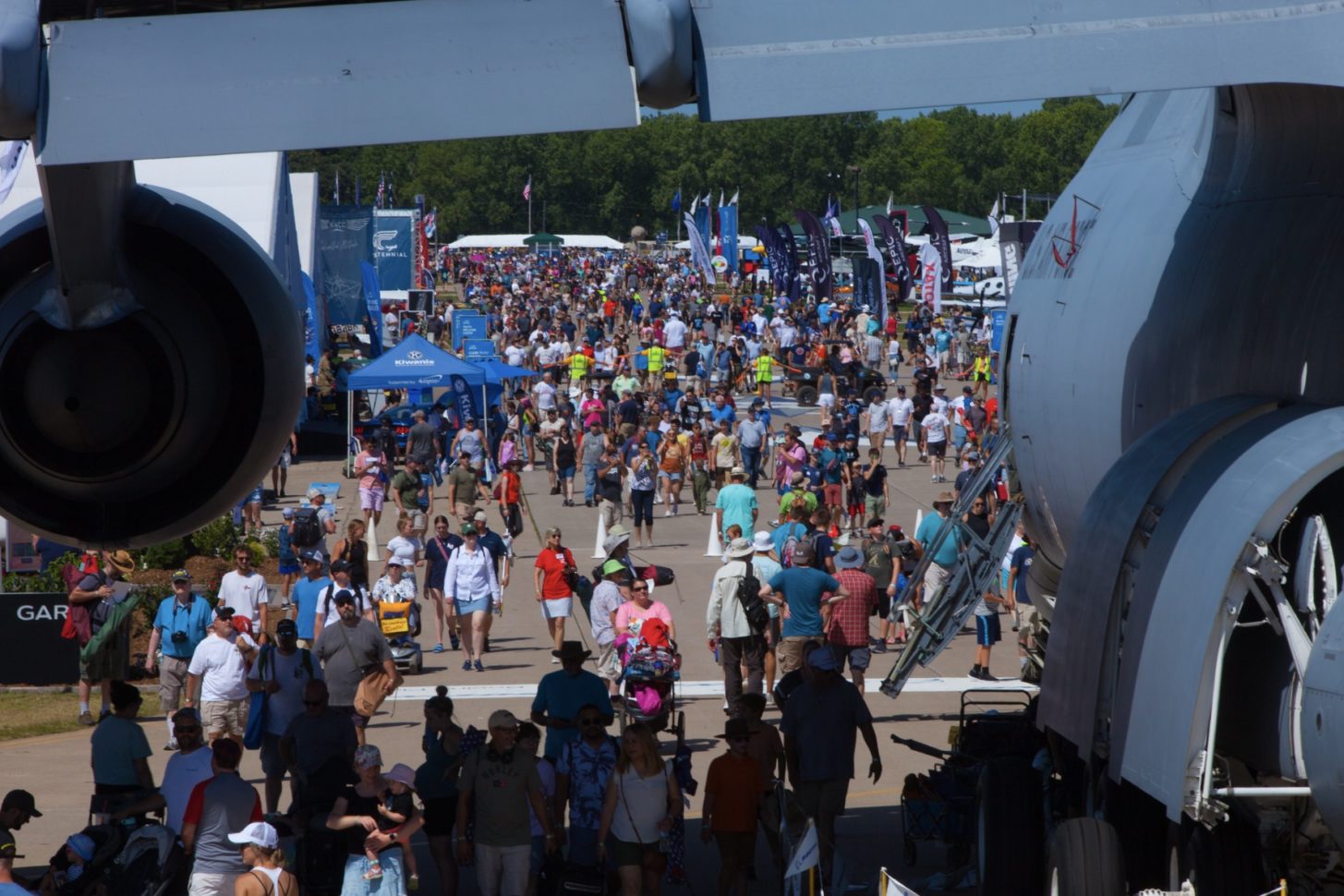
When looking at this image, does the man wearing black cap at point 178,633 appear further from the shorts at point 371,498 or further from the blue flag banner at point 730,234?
the blue flag banner at point 730,234

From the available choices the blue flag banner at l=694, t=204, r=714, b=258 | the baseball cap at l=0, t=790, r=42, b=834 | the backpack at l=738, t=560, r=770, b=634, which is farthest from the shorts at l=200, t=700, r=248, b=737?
the blue flag banner at l=694, t=204, r=714, b=258

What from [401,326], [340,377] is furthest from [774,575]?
[401,326]

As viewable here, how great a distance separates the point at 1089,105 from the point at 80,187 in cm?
12893

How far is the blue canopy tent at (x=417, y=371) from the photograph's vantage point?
30.3 metres

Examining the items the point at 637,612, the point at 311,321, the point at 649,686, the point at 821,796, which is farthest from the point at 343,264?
the point at 821,796

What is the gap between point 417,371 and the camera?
100 ft

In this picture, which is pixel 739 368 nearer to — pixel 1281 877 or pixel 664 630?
pixel 664 630

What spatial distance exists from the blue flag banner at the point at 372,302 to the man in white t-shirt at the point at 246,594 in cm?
2656

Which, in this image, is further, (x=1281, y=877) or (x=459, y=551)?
(x=459, y=551)

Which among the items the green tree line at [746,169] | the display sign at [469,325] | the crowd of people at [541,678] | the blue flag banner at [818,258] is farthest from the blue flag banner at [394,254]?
the green tree line at [746,169]

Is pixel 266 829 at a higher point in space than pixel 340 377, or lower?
lower

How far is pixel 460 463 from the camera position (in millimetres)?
25922

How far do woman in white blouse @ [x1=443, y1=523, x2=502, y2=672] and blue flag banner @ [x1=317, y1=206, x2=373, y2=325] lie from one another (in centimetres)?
2635

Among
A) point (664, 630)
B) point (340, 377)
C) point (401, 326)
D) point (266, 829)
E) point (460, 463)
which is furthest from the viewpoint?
point (401, 326)
